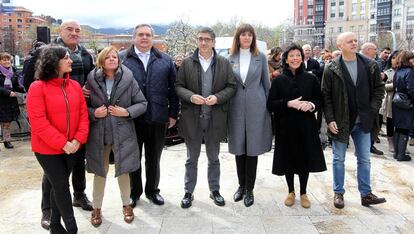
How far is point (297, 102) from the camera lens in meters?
4.16

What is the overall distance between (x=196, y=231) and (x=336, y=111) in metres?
1.95

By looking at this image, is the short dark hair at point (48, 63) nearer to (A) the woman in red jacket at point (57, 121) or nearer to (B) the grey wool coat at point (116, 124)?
(A) the woman in red jacket at point (57, 121)

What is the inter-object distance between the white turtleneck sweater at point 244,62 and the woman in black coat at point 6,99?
517 cm

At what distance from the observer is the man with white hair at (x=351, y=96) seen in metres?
4.26

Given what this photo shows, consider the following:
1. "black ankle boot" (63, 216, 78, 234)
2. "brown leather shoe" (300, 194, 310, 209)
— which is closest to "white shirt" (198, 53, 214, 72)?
"brown leather shoe" (300, 194, 310, 209)

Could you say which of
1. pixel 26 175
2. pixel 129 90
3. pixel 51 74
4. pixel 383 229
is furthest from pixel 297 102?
pixel 26 175

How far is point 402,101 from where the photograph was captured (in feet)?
21.5

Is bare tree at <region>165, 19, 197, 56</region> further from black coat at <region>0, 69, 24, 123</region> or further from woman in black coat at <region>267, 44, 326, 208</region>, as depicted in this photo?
woman in black coat at <region>267, 44, 326, 208</region>

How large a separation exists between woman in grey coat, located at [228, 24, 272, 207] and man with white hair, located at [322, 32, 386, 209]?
0.68m

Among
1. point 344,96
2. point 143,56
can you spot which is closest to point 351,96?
point 344,96

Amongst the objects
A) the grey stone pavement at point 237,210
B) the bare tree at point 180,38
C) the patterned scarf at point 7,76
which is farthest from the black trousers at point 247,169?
the bare tree at point 180,38

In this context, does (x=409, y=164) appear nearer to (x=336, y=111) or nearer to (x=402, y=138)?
(x=402, y=138)

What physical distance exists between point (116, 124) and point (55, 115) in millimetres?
662

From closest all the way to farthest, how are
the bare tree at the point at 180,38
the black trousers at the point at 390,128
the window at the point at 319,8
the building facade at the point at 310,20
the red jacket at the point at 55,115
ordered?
the red jacket at the point at 55,115 < the black trousers at the point at 390,128 < the bare tree at the point at 180,38 < the building facade at the point at 310,20 < the window at the point at 319,8
